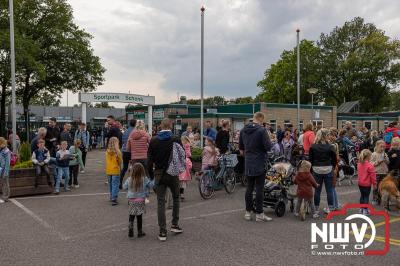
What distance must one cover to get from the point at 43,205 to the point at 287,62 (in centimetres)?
6029

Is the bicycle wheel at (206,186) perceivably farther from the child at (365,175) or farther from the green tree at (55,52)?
the green tree at (55,52)

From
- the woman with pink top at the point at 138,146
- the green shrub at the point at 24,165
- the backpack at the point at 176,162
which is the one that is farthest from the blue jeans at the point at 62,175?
the backpack at the point at 176,162

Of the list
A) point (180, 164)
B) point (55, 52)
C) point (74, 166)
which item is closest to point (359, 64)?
point (55, 52)

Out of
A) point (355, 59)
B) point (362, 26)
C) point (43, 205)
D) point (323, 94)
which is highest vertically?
point (362, 26)

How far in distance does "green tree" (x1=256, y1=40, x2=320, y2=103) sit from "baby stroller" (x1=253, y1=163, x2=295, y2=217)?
184 feet

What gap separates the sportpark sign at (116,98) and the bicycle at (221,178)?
965cm

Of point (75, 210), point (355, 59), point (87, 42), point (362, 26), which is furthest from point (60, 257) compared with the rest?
point (362, 26)

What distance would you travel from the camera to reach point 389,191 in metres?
8.99

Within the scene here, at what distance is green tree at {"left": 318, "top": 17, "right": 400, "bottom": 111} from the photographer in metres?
61.9

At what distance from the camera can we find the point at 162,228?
677 centimetres

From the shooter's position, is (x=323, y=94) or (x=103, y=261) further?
(x=323, y=94)

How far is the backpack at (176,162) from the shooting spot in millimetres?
7004

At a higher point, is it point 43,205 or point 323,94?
point 323,94

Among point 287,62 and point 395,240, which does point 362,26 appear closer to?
point 287,62
